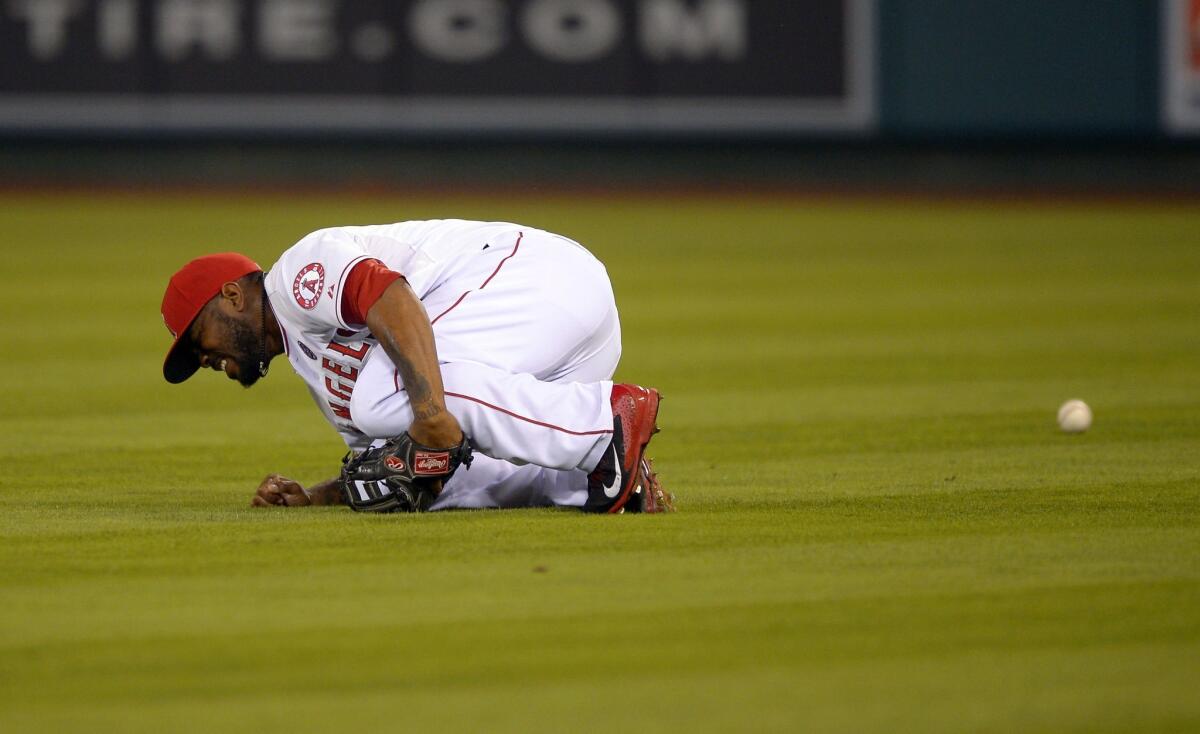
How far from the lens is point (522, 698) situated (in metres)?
3.28

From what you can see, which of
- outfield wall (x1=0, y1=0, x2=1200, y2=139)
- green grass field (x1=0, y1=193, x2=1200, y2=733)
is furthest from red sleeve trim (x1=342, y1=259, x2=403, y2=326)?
outfield wall (x1=0, y1=0, x2=1200, y2=139)

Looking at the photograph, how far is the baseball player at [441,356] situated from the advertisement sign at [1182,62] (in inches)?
604

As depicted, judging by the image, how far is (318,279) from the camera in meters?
4.79

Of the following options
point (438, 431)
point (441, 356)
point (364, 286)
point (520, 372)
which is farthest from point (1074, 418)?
point (364, 286)

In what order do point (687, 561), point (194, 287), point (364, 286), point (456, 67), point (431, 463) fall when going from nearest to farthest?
point (687, 561) < point (364, 286) < point (431, 463) < point (194, 287) < point (456, 67)

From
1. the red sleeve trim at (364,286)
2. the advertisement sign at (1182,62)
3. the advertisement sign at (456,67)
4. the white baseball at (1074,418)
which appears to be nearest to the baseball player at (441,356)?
the red sleeve trim at (364,286)

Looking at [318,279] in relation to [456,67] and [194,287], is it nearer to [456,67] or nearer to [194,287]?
[194,287]

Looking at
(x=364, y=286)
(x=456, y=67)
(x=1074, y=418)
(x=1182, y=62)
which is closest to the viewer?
(x=364, y=286)

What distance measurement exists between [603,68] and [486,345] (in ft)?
50.0

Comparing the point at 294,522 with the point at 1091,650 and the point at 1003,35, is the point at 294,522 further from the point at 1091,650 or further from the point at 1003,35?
the point at 1003,35

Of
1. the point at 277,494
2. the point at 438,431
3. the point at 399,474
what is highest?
the point at 438,431

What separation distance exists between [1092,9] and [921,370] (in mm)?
11905

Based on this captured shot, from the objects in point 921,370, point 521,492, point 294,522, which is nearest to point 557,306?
point 521,492

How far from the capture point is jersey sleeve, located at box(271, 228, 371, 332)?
4762 mm
